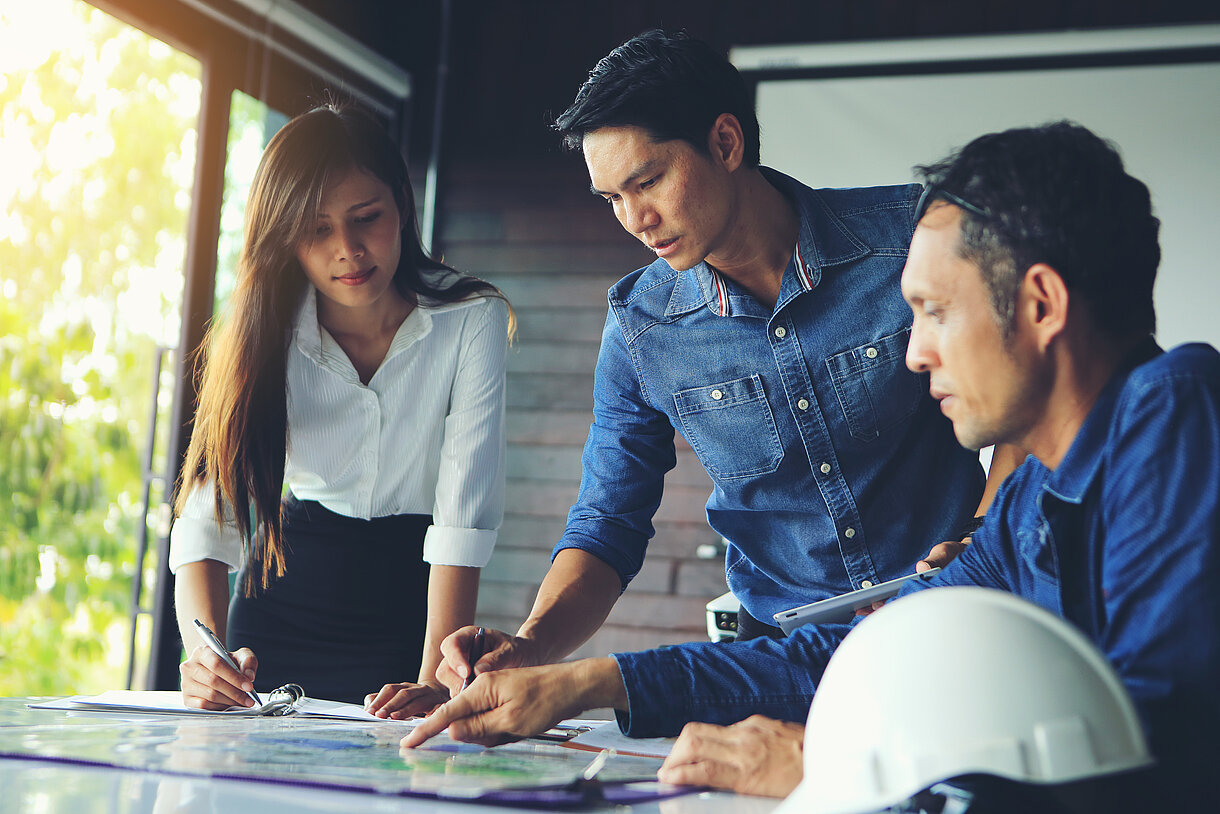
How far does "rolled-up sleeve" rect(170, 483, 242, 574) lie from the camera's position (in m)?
1.79

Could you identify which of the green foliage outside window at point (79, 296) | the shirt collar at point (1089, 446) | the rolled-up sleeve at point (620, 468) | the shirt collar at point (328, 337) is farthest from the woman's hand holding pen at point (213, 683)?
the green foliage outside window at point (79, 296)

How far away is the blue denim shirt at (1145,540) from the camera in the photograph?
83cm

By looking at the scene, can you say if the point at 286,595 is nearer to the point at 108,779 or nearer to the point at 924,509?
the point at 108,779

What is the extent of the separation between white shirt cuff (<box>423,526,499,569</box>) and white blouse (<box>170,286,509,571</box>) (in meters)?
0.01

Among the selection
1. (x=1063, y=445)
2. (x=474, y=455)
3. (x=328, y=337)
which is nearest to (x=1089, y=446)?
(x=1063, y=445)

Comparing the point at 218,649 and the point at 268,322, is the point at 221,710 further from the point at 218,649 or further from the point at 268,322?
the point at 268,322

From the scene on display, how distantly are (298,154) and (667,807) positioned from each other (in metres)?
1.29

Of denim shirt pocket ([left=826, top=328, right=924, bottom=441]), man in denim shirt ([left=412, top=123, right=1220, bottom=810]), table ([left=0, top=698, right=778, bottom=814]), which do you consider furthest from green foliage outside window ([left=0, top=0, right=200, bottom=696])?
man in denim shirt ([left=412, top=123, right=1220, bottom=810])

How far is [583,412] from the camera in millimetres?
3947

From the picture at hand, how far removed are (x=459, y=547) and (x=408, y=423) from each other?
0.82ft

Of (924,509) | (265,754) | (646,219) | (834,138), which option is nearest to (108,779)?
(265,754)

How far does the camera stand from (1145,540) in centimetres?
88

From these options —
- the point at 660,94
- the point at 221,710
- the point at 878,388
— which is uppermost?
the point at 660,94

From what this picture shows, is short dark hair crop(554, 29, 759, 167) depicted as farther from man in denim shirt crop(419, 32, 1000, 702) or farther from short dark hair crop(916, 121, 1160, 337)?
short dark hair crop(916, 121, 1160, 337)
